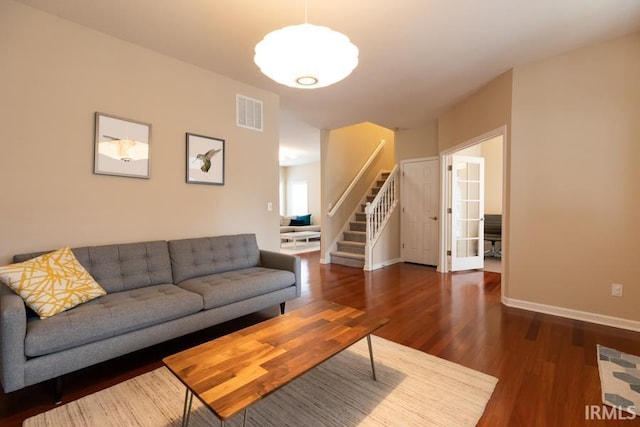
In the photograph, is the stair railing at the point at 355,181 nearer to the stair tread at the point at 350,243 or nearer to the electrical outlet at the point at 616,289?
the stair tread at the point at 350,243

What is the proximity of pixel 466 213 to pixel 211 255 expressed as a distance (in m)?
4.11

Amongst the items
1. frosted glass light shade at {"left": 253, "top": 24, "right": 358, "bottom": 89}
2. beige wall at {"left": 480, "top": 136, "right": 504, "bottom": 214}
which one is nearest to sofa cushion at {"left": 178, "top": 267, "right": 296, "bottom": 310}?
frosted glass light shade at {"left": 253, "top": 24, "right": 358, "bottom": 89}

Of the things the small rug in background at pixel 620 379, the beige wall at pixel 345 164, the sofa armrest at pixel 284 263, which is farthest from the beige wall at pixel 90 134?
the small rug in background at pixel 620 379

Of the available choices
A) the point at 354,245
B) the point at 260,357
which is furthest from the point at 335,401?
the point at 354,245

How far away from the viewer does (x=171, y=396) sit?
174 cm

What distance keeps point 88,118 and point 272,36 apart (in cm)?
192

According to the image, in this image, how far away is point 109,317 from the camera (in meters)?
1.81

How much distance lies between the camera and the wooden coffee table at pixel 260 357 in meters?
1.15

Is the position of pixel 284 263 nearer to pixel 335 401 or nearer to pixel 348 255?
pixel 335 401

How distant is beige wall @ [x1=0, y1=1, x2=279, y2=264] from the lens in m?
2.13

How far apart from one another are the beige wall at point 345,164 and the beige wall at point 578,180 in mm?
3213

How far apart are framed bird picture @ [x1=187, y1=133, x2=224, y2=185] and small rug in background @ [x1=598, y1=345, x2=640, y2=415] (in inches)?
141

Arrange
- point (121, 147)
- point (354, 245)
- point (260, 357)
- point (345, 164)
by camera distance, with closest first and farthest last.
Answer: point (260, 357), point (121, 147), point (354, 245), point (345, 164)

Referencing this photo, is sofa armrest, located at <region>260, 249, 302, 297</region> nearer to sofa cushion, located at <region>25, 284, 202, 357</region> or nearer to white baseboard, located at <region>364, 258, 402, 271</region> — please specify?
sofa cushion, located at <region>25, 284, 202, 357</region>
